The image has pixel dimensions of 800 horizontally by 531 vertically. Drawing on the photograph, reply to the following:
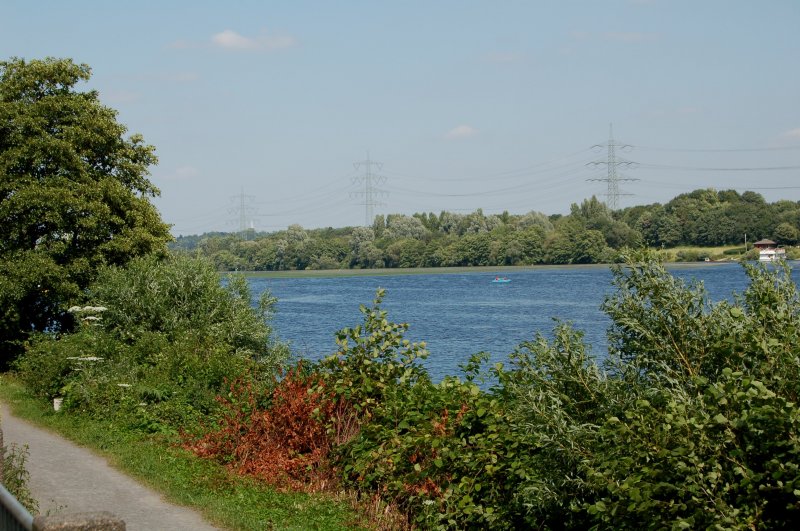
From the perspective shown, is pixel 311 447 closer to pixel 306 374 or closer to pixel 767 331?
pixel 306 374

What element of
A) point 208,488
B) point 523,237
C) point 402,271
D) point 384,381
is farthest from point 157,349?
point 523,237

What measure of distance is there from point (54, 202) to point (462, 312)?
3919 centimetres

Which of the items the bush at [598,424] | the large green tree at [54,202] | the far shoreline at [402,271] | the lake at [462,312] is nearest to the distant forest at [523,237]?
the far shoreline at [402,271]

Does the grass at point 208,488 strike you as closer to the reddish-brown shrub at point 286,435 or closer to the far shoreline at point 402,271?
the reddish-brown shrub at point 286,435

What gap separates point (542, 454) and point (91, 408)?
1028 centimetres

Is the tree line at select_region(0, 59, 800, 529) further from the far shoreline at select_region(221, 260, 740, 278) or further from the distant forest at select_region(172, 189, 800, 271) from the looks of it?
the far shoreline at select_region(221, 260, 740, 278)

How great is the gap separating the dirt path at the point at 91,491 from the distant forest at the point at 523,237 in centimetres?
9663

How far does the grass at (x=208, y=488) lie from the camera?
394 inches

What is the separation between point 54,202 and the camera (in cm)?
2284

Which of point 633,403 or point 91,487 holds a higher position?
point 633,403

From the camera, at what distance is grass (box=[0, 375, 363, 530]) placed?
10.0 metres

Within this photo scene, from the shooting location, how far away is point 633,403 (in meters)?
7.73

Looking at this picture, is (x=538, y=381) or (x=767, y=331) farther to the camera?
(x=538, y=381)

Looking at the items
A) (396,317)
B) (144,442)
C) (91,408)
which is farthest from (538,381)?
(396,317)
